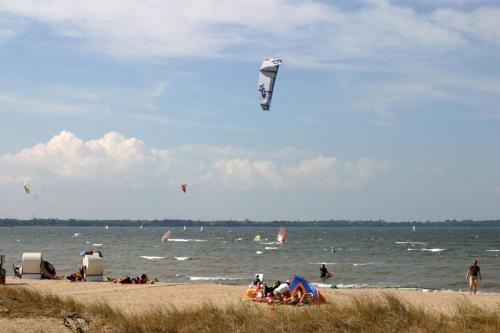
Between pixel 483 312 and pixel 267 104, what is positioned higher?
pixel 267 104

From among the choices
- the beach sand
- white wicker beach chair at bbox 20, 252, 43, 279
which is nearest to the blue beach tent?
the beach sand

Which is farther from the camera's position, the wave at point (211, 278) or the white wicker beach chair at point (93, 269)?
the wave at point (211, 278)

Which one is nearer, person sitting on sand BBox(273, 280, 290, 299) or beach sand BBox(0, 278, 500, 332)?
beach sand BBox(0, 278, 500, 332)

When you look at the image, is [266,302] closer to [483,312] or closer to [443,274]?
[483,312]

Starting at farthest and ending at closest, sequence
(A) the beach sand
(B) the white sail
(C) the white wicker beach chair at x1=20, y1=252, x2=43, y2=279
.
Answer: (C) the white wicker beach chair at x1=20, y1=252, x2=43, y2=279 < (A) the beach sand < (B) the white sail

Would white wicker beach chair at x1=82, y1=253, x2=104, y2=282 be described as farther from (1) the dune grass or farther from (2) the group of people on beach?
(1) the dune grass

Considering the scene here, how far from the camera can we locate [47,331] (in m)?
10.8

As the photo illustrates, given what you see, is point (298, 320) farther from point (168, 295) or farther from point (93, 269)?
point (93, 269)

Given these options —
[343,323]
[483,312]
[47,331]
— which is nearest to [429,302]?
[483,312]

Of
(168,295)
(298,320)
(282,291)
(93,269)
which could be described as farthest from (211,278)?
(298,320)

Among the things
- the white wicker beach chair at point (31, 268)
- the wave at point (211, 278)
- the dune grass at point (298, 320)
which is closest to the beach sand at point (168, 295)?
the white wicker beach chair at point (31, 268)

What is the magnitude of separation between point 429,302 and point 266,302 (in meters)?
4.60

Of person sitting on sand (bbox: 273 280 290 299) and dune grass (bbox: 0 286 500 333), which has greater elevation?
dune grass (bbox: 0 286 500 333)

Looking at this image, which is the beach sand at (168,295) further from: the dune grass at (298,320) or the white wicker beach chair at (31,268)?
the dune grass at (298,320)
